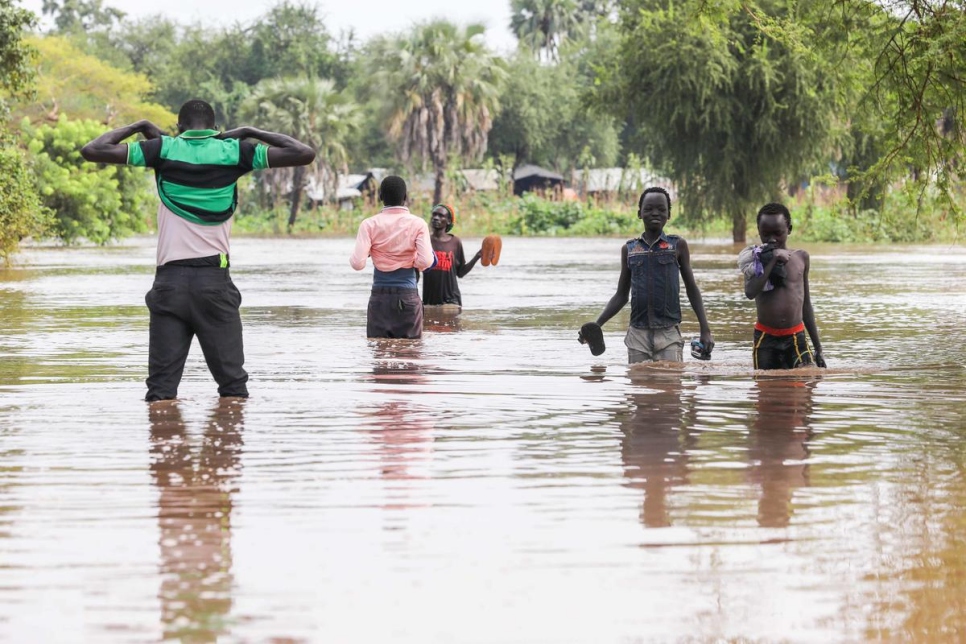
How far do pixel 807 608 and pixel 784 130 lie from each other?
36.3 meters

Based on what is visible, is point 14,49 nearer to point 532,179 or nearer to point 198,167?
point 198,167

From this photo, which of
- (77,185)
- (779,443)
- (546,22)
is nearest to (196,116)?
(779,443)

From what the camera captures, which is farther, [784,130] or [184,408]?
[784,130]

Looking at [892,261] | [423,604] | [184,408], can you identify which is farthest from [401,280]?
[892,261]

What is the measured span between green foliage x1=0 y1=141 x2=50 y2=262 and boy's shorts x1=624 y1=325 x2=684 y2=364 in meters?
18.1

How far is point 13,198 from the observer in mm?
26016

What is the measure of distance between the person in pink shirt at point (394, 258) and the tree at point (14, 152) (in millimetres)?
14148

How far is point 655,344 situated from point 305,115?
6206 cm

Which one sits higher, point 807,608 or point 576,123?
point 576,123

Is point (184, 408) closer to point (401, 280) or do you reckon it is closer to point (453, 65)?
point (401, 280)

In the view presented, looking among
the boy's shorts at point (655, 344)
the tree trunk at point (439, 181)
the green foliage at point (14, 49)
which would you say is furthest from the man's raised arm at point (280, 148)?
the tree trunk at point (439, 181)

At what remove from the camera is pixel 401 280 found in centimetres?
1185

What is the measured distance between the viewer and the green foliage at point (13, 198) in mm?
25922

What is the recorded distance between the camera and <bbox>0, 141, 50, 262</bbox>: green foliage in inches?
1021
